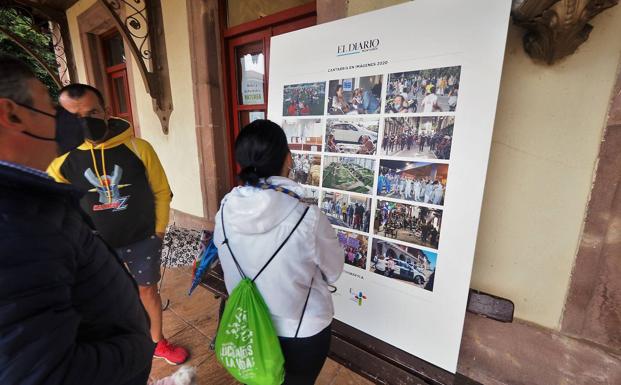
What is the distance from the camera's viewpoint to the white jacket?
91cm

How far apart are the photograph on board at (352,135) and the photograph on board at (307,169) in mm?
124

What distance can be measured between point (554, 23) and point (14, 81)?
169 cm

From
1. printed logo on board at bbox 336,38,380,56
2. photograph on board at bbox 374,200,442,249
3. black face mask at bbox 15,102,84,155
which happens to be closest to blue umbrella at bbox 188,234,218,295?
black face mask at bbox 15,102,84,155

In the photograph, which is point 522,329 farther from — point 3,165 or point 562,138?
point 3,165

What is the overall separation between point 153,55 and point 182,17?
1.84 feet

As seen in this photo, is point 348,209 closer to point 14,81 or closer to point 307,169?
point 307,169

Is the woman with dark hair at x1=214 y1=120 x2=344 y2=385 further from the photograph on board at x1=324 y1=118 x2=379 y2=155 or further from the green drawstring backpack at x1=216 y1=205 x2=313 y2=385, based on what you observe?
the photograph on board at x1=324 y1=118 x2=379 y2=155

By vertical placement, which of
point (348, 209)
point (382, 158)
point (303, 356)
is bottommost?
point (303, 356)

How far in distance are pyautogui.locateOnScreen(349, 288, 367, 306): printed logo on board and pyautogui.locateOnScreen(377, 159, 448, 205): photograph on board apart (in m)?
0.64

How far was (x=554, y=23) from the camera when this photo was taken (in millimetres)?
1050

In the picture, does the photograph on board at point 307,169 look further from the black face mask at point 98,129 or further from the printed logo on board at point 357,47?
the black face mask at point 98,129

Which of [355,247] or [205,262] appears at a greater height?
[205,262]

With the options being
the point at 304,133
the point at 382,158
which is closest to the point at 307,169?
the point at 304,133

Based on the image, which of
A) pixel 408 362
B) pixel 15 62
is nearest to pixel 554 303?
pixel 408 362
